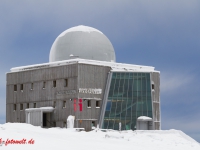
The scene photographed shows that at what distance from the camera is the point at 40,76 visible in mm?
65750

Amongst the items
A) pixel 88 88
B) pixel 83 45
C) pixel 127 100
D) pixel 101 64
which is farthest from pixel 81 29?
pixel 127 100

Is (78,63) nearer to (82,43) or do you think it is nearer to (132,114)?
(82,43)

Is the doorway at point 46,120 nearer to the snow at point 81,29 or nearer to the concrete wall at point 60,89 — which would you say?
the concrete wall at point 60,89

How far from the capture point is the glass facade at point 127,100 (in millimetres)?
61406

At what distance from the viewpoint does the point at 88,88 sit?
61.0 m

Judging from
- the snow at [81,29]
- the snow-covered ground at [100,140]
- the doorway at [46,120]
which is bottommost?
the snow-covered ground at [100,140]

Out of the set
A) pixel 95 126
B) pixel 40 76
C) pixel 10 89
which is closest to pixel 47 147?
pixel 95 126

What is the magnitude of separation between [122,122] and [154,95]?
716cm

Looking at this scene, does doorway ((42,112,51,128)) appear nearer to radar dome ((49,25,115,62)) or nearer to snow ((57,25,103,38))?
radar dome ((49,25,115,62))

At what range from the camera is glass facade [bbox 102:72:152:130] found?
2418 inches

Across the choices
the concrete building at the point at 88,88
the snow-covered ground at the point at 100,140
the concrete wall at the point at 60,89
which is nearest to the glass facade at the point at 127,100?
the concrete building at the point at 88,88

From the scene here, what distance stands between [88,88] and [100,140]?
19647 millimetres

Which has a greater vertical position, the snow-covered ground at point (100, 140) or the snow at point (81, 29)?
the snow at point (81, 29)

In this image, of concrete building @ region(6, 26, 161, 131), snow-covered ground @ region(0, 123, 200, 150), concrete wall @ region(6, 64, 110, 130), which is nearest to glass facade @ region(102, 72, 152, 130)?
concrete building @ region(6, 26, 161, 131)
